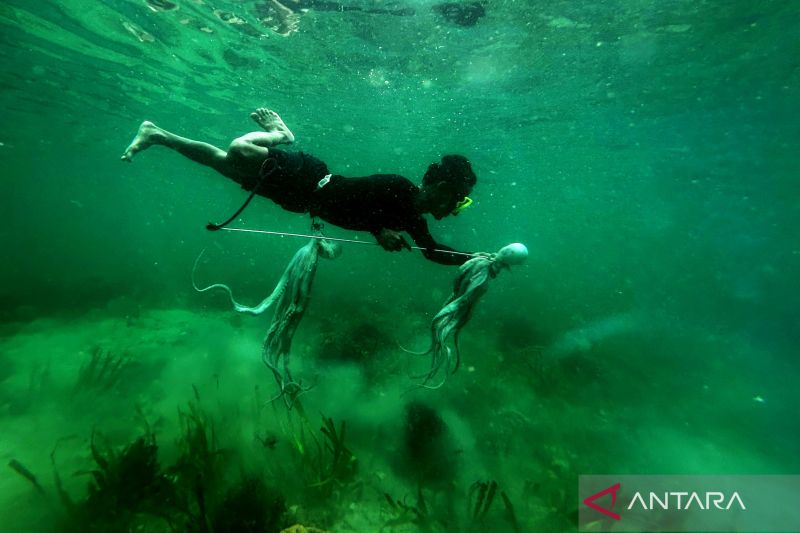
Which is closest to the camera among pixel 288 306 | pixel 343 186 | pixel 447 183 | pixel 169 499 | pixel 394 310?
pixel 447 183

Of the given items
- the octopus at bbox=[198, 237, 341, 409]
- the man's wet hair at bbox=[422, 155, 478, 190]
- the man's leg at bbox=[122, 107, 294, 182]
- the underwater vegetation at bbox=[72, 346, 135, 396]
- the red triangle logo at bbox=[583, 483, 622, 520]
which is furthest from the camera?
the underwater vegetation at bbox=[72, 346, 135, 396]

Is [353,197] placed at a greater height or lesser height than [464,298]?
greater

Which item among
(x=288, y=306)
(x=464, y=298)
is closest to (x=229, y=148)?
(x=288, y=306)

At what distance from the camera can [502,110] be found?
59.9 feet

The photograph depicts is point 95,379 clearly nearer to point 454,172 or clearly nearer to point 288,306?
point 288,306

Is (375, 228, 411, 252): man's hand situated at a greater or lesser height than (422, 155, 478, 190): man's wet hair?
lesser

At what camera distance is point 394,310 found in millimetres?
16578

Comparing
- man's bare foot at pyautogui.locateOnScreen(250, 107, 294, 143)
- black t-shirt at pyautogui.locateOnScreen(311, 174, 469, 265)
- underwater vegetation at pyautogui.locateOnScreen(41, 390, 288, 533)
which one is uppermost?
man's bare foot at pyautogui.locateOnScreen(250, 107, 294, 143)

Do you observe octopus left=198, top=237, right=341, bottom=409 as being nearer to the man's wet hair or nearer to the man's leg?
the man's leg

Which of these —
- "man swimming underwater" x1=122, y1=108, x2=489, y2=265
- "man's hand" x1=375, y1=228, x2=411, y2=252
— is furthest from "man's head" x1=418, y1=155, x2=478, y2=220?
"man's hand" x1=375, y1=228, x2=411, y2=252

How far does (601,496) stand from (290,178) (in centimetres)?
757

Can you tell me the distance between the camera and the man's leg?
427cm

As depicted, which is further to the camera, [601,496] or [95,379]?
[95,379]

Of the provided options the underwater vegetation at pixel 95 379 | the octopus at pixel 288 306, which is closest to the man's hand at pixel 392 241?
the octopus at pixel 288 306
